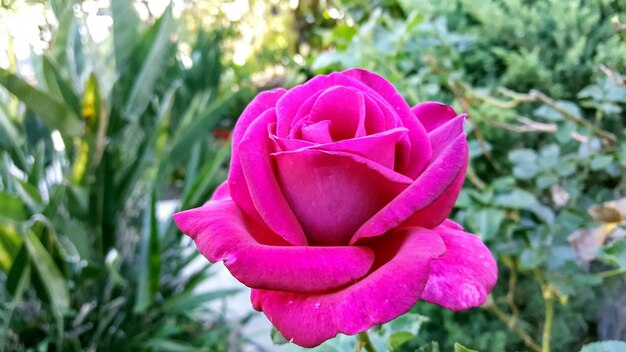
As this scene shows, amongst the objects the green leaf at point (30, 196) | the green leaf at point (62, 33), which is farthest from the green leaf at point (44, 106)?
the green leaf at point (62, 33)

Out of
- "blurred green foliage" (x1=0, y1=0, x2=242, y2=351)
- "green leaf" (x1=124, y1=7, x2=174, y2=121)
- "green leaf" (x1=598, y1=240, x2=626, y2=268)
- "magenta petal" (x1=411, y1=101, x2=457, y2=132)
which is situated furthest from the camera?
"green leaf" (x1=124, y1=7, x2=174, y2=121)

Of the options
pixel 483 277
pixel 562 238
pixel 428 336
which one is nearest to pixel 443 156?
pixel 483 277

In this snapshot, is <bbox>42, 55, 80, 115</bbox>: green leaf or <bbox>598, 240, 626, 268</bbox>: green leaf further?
<bbox>42, 55, 80, 115</bbox>: green leaf

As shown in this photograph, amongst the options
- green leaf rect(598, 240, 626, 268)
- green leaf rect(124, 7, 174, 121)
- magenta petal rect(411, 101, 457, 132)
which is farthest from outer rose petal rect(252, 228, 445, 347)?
green leaf rect(124, 7, 174, 121)

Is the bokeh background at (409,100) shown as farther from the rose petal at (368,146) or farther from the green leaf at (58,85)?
the rose petal at (368,146)

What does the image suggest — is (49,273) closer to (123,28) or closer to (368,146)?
(123,28)

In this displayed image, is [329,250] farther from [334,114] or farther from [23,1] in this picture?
[23,1]

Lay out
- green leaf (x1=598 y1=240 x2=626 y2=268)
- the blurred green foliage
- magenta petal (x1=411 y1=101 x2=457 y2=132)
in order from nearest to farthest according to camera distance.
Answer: magenta petal (x1=411 y1=101 x2=457 y2=132) → green leaf (x1=598 y1=240 x2=626 y2=268) → the blurred green foliage

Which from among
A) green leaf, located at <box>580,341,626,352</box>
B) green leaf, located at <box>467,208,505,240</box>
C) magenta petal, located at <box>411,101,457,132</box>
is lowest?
green leaf, located at <box>467,208,505,240</box>

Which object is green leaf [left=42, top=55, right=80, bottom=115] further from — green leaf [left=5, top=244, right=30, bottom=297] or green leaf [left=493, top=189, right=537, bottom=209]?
green leaf [left=493, top=189, right=537, bottom=209]
